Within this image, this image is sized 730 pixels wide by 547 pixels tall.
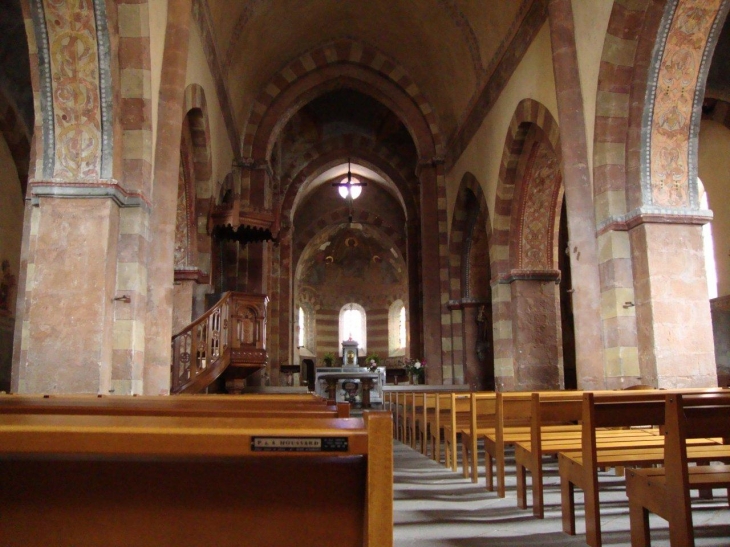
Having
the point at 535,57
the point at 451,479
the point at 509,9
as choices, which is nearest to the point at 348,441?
the point at 451,479

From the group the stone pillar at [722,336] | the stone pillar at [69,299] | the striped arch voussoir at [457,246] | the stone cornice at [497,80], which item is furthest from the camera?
the striped arch voussoir at [457,246]

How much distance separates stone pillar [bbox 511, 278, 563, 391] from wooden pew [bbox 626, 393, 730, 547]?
384 inches

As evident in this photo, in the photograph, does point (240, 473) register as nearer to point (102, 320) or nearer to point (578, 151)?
point (102, 320)

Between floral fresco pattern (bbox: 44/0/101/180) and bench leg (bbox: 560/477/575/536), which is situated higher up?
floral fresco pattern (bbox: 44/0/101/180)

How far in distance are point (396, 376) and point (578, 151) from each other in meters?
15.1

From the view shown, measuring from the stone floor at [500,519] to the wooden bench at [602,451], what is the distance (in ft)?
0.79

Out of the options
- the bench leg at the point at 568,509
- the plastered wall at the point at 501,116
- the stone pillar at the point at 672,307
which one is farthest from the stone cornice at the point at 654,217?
the bench leg at the point at 568,509

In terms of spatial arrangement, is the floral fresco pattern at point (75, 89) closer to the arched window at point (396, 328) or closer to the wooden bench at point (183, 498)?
the wooden bench at point (183, 498)

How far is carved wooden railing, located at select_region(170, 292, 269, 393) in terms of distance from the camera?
9312mm

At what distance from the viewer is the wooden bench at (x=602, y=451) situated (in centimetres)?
295

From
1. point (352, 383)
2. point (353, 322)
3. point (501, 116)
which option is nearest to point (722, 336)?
point (501, 116)

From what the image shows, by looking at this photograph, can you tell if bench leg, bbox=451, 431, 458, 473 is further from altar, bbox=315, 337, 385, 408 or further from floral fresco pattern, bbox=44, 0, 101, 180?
altar, bbox=315, 337, 385, 408

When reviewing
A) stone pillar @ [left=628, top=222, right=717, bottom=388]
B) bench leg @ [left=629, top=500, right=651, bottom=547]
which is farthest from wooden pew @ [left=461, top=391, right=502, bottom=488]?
stone pillar @ [left=628, top=222, right=717, bottom=388]

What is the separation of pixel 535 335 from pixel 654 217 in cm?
504
